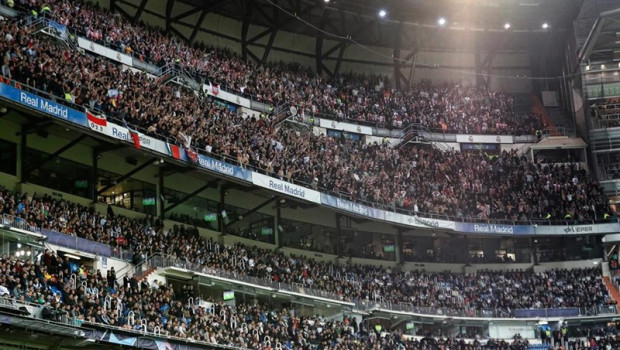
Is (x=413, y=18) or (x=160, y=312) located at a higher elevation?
(x=413, y=18)

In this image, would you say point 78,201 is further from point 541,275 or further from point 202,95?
point 541,275

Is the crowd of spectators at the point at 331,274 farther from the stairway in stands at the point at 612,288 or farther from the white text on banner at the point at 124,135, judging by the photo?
the white text on banner at the point at 124,135

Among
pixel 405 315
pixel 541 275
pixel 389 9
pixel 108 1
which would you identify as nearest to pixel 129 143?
pixel 108 1

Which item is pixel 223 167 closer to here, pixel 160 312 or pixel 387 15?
pixel 160 312

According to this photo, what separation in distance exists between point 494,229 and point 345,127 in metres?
12.1

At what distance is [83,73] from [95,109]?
2219 mm

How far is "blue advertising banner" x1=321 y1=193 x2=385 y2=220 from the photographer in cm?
4825

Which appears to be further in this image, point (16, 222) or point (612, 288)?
point (612, 288)

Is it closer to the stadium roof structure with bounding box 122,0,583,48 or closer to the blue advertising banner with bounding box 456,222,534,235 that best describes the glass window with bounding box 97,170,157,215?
the stadium roof structure with bounding box 122,0,583,48

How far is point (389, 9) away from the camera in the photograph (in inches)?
2341

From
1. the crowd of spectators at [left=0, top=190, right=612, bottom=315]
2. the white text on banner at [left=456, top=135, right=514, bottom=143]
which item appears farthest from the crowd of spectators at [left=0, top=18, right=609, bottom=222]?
the crowd of spectators at [left=0, top=190, right=612, bottom=315]

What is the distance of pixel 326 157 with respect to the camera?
51375 millimetres

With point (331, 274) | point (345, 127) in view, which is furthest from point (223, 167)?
point (345, 127)

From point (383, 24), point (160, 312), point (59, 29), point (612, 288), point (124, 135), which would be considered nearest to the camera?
point (160, 312)
